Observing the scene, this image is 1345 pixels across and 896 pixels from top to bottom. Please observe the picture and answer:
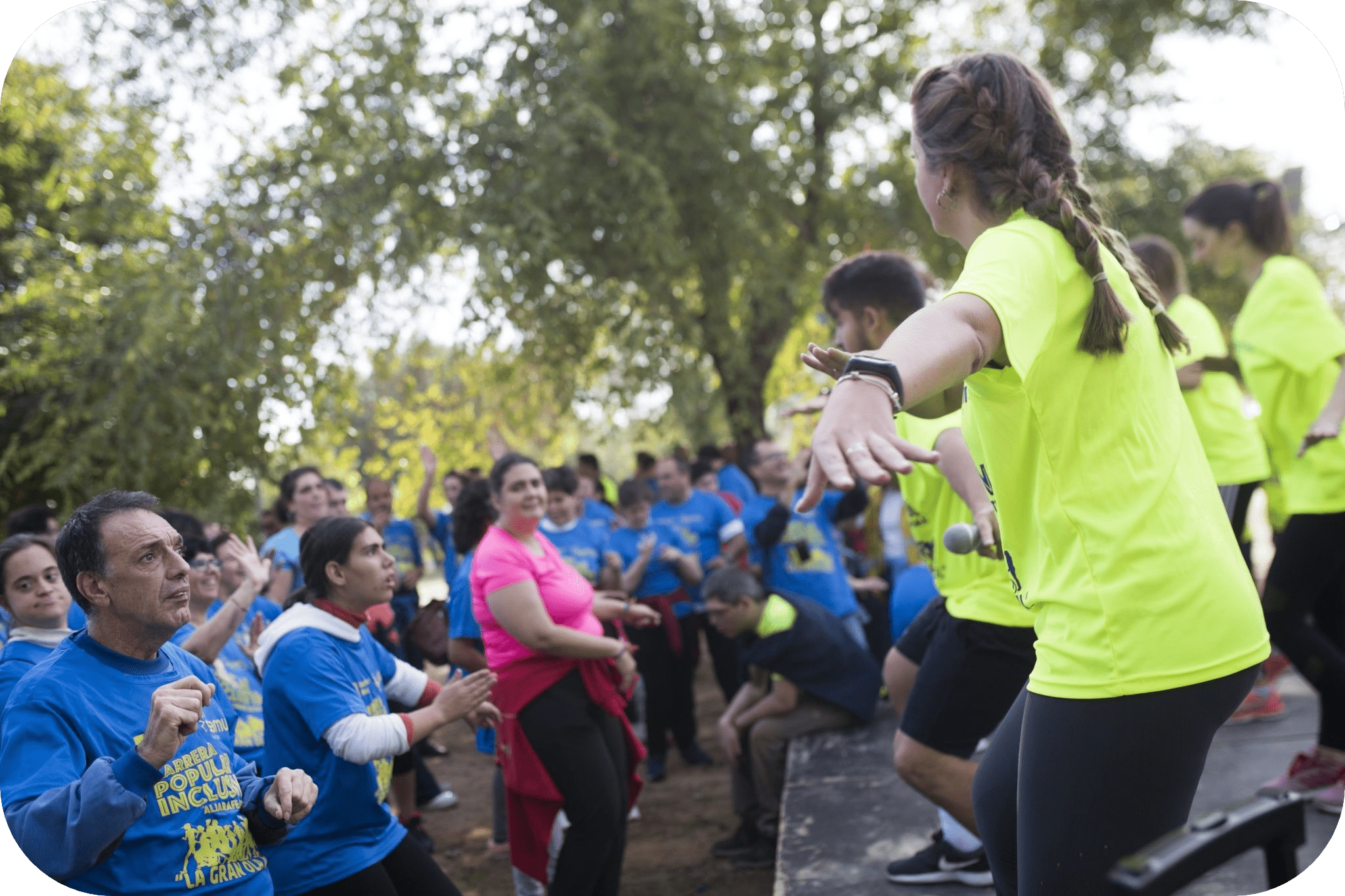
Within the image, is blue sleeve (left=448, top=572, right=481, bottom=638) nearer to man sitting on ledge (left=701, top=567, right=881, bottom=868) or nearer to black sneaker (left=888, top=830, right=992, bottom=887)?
man sitting on ledge (left=701, top=567, right=881, bottom=868)

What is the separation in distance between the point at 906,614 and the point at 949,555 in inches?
87.0

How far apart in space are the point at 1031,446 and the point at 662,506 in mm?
6483

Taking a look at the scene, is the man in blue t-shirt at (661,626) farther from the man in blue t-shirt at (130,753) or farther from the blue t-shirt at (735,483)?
the man in blue t-shirt at (130,753)

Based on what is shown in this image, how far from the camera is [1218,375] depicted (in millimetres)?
4895

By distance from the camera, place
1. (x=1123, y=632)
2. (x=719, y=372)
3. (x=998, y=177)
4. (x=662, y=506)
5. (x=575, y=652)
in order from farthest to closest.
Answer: (x=719, y=372) < (x=662, y=506) < (x=575, y=652) < (x=998, y=177) < (x=1123, y=632)

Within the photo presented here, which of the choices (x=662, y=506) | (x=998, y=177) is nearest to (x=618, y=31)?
(x=662, y=506)

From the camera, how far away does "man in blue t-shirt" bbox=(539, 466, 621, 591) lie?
6.88 m

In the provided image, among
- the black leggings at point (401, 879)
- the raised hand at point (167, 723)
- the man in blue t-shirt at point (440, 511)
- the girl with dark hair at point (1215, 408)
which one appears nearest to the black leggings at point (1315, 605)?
the girl with dark hair at point (1215, 408)

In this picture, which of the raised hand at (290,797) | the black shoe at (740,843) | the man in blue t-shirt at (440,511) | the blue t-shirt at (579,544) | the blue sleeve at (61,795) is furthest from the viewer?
the man in blue t-shirt at (440,511)

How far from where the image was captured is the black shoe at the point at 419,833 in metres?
5.62

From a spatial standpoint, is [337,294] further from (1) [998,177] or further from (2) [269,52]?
(1) [998,177]

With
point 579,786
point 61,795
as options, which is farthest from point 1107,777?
point 579,786

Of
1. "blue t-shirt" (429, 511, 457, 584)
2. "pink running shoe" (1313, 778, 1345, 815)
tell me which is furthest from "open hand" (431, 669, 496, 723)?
"blue t-shirt" (429, 511, 457, 584)

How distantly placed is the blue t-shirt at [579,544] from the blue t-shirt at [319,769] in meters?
3.64
